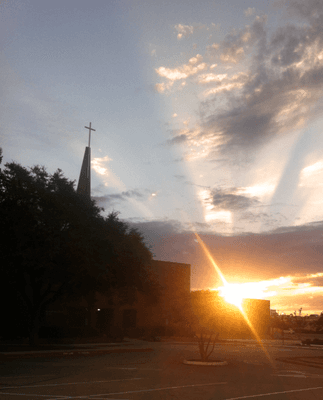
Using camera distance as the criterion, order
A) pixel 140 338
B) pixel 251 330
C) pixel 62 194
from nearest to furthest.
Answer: pixel 62 194 → pixel 140 338 → pixel 251 330

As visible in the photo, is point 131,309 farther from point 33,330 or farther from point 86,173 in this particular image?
point 33,330

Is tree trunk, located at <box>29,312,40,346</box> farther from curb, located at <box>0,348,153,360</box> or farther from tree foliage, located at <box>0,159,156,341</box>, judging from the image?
curb, located at <box>0,348,153,360</box>

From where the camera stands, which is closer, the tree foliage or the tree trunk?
the tree foliage

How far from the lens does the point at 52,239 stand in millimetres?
26484

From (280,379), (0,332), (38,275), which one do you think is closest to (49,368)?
(280,379)

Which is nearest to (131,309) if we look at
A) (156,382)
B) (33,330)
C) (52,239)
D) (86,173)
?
(86,173)

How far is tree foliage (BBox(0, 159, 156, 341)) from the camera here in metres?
26.6

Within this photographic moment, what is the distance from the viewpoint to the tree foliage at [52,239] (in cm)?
2658

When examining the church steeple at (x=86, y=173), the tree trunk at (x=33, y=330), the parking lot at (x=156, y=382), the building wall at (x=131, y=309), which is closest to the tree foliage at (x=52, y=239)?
the tree trunk at (x=33, y=330)

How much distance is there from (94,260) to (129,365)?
9550mm

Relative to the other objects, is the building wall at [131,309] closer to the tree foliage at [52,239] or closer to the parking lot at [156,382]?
the tree foliage at [52,239]

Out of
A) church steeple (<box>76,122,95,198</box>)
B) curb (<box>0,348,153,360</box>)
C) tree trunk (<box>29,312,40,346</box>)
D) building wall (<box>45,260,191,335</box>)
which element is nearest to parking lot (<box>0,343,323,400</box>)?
curb (<box>0,348,153,360</box>)

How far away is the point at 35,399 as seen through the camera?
10.4m

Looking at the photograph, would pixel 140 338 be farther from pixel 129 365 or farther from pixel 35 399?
pixel 35 399
